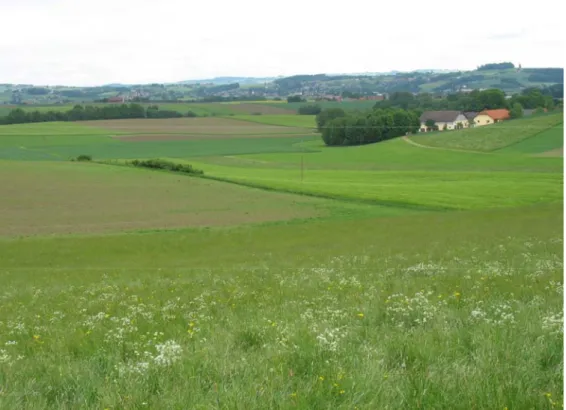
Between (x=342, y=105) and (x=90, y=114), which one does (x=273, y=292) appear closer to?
(x=90, y=114)

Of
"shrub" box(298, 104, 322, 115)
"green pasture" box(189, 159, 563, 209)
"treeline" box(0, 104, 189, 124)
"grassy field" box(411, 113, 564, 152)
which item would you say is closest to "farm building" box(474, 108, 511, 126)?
"grassy field" box(411, 113, 564, 152)

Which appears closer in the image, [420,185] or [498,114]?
[420,185]

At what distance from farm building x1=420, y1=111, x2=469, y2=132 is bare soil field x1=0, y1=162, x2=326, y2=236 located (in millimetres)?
64183

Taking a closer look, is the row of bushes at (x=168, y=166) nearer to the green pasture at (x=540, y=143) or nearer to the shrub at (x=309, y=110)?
the green pasture at (x=540, y=143)

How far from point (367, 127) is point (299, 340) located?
107837mm

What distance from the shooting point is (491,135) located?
9700 centimetres

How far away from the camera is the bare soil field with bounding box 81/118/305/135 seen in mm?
120312

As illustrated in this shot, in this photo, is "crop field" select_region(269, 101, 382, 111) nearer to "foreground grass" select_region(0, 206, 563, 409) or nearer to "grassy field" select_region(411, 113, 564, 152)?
"grassy field" select_region(411, 113, 564, 152)

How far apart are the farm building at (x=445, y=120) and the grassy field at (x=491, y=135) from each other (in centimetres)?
1050

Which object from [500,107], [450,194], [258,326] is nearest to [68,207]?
[450,194]

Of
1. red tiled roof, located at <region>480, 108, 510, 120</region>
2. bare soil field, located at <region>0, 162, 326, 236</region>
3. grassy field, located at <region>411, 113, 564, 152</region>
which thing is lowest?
bare soil field, located at <region>0, 162, 326, 236</region>

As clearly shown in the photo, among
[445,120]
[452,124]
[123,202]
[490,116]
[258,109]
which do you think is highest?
[258,109]

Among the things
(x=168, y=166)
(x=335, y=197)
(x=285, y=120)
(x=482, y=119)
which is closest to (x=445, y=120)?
(x=482, y=119)

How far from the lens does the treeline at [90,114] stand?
Result: 412ft
